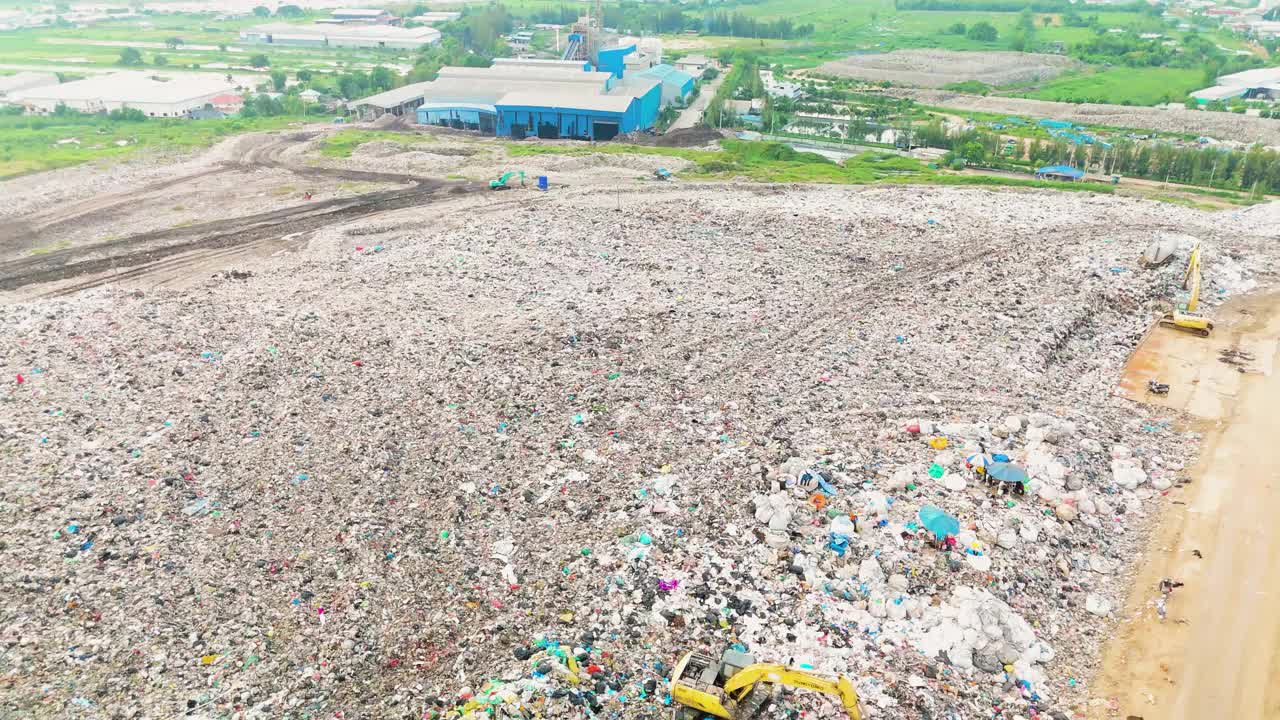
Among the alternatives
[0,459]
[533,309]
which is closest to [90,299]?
[0,459]

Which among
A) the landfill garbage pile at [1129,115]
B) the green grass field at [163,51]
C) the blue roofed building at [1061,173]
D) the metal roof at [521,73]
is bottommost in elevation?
the blue roofed building at [1061,173]

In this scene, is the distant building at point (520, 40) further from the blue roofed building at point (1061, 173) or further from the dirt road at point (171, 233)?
the blue roofed building at point (1061, 173)

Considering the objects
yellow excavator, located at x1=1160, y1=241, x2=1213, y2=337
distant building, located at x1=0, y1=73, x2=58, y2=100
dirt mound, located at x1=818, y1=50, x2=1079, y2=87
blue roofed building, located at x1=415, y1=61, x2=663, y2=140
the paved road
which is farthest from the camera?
dirt mound, located at x1=818, y1=50, x2=1079, y2=87

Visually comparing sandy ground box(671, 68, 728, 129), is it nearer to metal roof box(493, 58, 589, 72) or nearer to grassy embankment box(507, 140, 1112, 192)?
metal roof box(493, 58, 589, 72)

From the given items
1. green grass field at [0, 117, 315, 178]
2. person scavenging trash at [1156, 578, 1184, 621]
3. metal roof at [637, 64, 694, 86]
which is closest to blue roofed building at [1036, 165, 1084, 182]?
metal roof at [637, 64, 694, 86]

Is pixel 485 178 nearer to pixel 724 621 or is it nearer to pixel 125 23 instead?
pixel 724 621

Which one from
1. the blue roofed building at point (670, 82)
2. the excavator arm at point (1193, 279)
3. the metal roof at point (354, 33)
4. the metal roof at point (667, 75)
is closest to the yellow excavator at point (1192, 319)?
the excavator arm at point (1193, 279)
